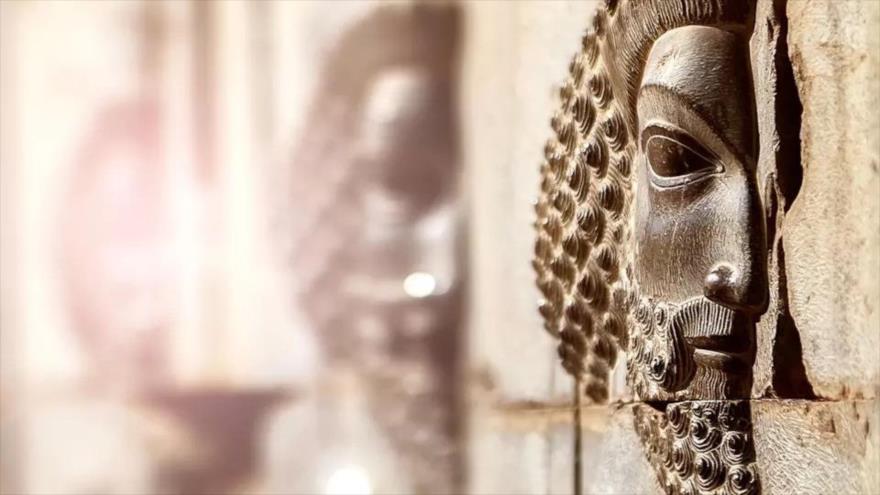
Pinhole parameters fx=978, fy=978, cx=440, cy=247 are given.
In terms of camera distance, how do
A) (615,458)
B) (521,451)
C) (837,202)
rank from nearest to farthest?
(837,202), (615,458), (521,451)

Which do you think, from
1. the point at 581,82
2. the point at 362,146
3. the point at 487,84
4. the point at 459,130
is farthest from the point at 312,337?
the point at 581,82

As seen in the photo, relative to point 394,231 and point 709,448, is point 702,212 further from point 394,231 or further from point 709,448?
point 394,231

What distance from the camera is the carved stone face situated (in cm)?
89

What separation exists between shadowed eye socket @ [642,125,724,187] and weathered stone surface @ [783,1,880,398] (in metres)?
0.11

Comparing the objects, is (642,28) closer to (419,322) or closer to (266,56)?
(419,322)

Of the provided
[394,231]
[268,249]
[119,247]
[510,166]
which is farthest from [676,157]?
[119,247]

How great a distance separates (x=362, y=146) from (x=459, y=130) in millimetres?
257

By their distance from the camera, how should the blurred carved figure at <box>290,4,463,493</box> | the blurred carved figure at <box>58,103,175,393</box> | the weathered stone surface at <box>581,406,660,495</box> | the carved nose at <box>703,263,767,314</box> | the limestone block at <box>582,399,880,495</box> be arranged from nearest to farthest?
1. the limestone block at <box>582,399,880,495</box>
2. the carved nose at <box>703,263,767,314</box>
3. the weathered stone surface at <box>581,406,660,495</box>
4. the blurred carved figure at <box>290,4,463,493</box>
5. the blurred carved figure at <box>58,103,175,393</box>

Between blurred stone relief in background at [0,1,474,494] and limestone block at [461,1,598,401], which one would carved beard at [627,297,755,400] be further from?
blurred stone relief in background at [0,1,474,494]

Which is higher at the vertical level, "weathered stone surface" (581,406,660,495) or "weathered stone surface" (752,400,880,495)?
"weathered stone surface" (752,400,880,495)

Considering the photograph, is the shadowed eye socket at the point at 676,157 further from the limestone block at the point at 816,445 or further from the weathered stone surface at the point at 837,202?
the limestone block at the point at 816,445

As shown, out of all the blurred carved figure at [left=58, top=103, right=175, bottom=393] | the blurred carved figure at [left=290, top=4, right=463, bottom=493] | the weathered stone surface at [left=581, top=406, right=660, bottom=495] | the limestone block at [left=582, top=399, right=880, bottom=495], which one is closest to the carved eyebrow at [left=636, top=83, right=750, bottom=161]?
the limestone block at [left=582, top=399, right=880, bottom=495]

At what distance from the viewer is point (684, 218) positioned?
0.95 metres

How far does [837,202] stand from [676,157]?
0.20m
